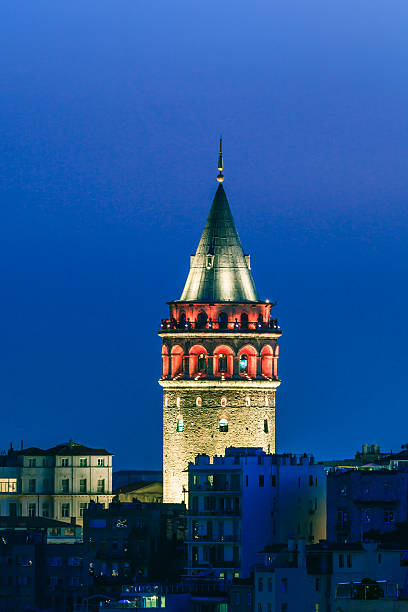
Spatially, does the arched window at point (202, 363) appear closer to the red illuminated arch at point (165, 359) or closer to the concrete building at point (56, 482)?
the red illuminated arch at point (165, 359)

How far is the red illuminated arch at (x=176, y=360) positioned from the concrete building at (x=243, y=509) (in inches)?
410

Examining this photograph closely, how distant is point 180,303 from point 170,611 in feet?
79.4

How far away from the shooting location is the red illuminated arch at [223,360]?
166 metres

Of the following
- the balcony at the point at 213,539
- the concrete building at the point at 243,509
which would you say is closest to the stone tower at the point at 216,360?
the concrete building at the point at 243,509

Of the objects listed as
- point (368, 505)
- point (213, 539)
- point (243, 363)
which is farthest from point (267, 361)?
Answer: point (213, 539)

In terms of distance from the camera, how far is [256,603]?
14138cm

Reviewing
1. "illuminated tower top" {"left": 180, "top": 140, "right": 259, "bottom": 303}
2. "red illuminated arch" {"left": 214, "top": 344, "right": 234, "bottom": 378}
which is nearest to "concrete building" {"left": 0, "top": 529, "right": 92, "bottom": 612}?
"red illuminated arch" {"left": 214, "top": 344, "right": 234, "bottom": 378}

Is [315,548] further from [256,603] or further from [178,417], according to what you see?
A: [178,417]

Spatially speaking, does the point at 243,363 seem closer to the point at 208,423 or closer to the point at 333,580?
the point at 208,423

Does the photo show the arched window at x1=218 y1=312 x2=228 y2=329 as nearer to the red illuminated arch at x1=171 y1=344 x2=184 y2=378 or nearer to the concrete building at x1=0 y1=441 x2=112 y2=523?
the red illuminated arch at x1=171 y1=344 x2=184 y2=378

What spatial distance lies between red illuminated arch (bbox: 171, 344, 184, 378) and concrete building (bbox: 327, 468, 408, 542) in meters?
13.2

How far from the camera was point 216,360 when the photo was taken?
167 metres

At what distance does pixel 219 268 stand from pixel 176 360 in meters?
4.22

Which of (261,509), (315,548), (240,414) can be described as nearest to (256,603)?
(315,548)
